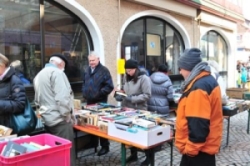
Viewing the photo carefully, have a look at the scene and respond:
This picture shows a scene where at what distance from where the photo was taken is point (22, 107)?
9.62 feet

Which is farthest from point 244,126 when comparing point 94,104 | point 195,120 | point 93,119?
point 195,120

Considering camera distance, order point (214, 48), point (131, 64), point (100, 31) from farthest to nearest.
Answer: point (214, 48)
point (100, 31)
point (131, 64)

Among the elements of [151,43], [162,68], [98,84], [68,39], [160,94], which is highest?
[151,43]

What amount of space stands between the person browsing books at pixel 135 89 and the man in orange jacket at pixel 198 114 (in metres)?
1.78

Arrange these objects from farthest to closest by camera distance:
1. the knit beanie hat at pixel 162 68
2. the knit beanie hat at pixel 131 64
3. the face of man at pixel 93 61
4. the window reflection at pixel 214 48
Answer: the window reflection at pixel 214 48 < the knit beanie hat at pixel 162 68 < the face of man at pixel 93 61 < the knit beanie hat at pixel 131 64

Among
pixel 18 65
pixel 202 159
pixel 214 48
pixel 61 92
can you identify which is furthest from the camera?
pixel 214 48

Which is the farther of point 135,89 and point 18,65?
point 18,65

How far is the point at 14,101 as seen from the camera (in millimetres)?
2873

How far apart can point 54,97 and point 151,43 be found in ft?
16.5

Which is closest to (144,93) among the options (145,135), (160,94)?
(160,94)

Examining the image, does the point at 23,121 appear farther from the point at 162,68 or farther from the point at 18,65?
the point at 162,68

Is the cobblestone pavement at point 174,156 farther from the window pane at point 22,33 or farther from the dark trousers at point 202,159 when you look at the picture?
the dark trousers at point 202,159

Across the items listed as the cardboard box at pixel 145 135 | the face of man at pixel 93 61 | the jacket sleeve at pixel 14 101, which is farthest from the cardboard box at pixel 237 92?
the jacket sleeve at pixel 14 101

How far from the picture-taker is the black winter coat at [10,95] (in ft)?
9.37
